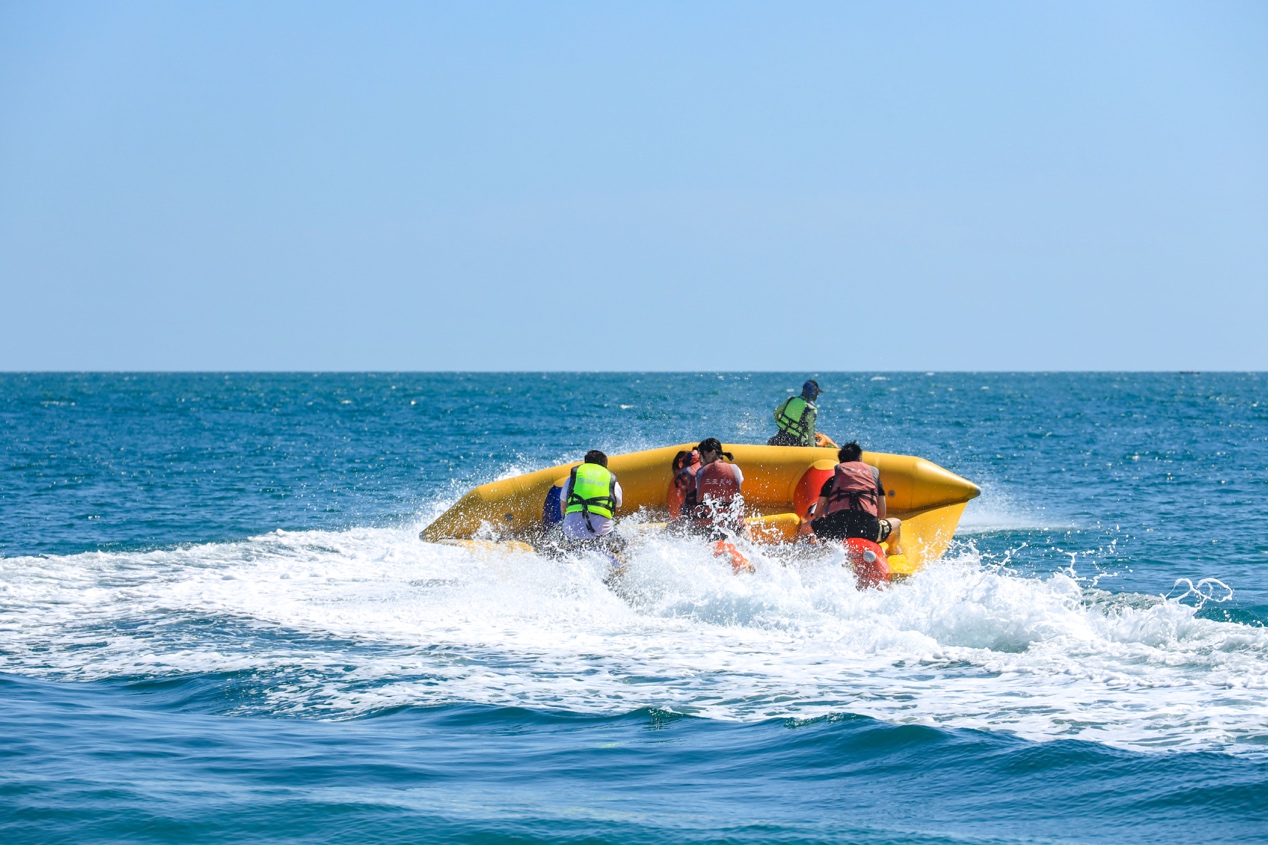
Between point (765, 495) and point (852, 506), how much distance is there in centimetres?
216

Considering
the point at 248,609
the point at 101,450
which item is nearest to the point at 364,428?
the point at 101,450

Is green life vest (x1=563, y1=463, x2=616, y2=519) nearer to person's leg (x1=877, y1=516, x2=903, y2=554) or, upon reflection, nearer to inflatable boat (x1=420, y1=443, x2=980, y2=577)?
inflatable boat (x1=420, y1=443, x2=980, y2=577)

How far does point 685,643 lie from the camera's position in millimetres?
7492

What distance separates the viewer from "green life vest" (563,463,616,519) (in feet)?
31.1

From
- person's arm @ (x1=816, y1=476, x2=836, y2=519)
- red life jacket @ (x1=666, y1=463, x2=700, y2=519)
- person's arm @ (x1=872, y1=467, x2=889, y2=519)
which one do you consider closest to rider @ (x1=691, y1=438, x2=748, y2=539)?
red life jacket @ (x1=666, y1=463, x2=700, y2=519)

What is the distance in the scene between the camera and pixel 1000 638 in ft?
23.2

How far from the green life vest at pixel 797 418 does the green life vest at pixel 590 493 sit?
111 inches

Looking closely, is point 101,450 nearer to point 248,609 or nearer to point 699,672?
point 248,609

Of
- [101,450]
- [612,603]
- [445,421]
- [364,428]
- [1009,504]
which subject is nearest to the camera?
[612,603]

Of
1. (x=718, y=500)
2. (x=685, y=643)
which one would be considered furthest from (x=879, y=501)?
(x=685, y=643)

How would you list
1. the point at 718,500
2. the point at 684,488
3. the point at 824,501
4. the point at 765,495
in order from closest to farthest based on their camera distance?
the point at 824,501 → the point at 718,500 → the point at 684,488 → the point at 765,495

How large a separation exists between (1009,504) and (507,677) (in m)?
12.7

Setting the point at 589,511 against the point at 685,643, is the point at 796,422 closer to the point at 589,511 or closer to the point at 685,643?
the point at 589,511

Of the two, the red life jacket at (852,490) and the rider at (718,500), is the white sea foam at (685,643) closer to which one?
the rider at (718,500)
